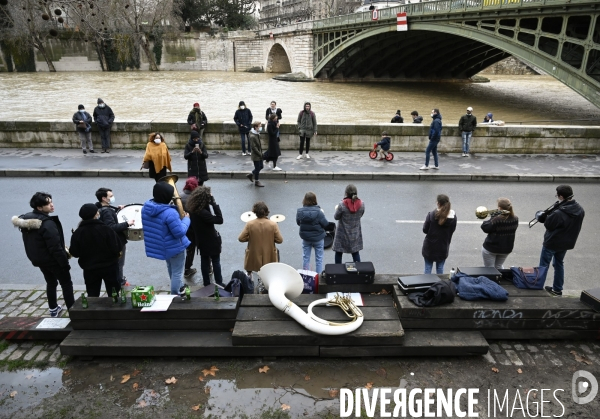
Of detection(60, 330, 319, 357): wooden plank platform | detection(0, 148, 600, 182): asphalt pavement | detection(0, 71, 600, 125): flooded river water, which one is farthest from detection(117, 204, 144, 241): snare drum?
detection(0, 71, 600, 125): flooded river water

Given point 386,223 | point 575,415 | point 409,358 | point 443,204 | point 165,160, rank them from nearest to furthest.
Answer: point 575,415
point 409,358
point 443,204
point 386,223
point 165,160

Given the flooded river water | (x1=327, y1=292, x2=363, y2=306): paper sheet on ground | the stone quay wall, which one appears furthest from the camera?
the flooded river water

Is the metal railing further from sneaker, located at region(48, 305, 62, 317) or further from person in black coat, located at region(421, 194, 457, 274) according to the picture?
sneaker, located at region(48, 305, 62, 317)

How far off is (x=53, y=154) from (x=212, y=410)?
1248cm

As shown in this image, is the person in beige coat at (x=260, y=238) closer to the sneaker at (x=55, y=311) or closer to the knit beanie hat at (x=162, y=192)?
the knit beanie hat at (x=162, y=192)

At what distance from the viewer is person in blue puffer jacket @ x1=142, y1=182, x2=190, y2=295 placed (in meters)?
5.31

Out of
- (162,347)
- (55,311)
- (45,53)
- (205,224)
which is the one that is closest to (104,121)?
(205,224)

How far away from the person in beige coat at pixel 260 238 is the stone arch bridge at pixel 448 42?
63.3 feet

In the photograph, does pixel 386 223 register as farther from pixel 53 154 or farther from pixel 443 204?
pixel 53 154

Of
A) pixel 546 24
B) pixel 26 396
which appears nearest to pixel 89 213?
pixel 26 396

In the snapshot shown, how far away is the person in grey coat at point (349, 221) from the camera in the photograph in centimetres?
643

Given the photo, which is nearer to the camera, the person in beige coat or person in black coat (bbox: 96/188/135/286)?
person in black coat (bbox: 96/188/135/286)

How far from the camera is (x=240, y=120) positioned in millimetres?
13742

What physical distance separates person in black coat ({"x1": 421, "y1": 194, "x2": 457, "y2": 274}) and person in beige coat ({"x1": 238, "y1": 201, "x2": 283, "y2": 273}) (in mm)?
2074
